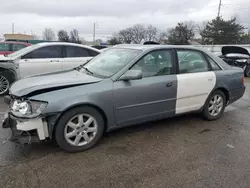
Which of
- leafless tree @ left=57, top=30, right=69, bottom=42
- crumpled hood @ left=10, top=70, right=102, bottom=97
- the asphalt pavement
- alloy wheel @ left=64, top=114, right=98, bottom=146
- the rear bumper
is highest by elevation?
leafless tree @ left=57, top=30, right=69, bottom=42

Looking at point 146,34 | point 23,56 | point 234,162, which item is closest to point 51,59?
point 23,56

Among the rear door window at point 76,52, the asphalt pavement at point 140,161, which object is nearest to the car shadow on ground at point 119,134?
the asphalt pavement at point 140,161

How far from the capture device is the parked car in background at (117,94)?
9.16 ft

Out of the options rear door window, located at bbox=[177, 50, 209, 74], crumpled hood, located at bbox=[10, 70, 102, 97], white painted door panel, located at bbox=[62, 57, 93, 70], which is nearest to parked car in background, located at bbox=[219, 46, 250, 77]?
rear door window, located at bbox=[177, 50, 209, 74]

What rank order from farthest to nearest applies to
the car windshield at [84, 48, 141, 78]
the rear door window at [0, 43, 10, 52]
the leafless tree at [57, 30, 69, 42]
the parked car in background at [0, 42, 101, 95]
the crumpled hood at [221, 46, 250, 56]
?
1. the leafless tree at [57, 30, 69, 42]
2. the crumpled hood at [221, 46, 250, 56]
3. the rear door window at [0, 43, 10, 52]
4. the parked car in background at [0, 42, 101, 95]
5. the car windshield at [84, 48, 141, 78]

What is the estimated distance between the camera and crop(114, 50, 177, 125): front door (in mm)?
3239

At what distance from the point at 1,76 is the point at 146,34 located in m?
66.0

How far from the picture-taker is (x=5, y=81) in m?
6.09

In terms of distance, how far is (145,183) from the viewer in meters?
2.46

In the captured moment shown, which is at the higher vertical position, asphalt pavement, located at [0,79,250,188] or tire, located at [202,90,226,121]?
tire, located at [202,90,226,121]

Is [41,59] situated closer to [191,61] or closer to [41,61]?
[41,61]

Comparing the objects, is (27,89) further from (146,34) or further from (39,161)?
(146,34)

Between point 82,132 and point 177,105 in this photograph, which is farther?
point 177,105

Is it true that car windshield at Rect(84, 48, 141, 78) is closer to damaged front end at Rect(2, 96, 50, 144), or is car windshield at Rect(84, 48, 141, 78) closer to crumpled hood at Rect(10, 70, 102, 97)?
crumpled hood at Rect(10, 70, 102, 97)
